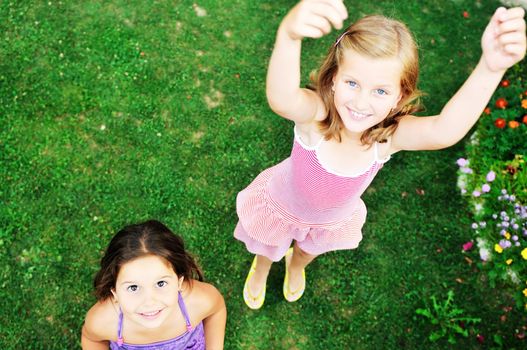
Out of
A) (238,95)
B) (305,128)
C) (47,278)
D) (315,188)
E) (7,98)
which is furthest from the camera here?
(238,95)

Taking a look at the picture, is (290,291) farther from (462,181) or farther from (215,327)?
(462,181)

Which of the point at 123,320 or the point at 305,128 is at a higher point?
the point at 305,128

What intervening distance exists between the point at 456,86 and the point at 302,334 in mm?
3086

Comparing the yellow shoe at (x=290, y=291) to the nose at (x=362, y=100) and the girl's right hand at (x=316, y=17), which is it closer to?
the nose at (x=362, y=100)

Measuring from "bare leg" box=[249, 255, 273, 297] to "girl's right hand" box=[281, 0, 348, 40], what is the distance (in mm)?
2295

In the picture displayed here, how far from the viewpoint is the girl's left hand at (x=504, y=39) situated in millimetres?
1719

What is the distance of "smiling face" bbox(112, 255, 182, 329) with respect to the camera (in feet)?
8.32

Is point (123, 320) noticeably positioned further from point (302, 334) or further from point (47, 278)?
point (302, 334)

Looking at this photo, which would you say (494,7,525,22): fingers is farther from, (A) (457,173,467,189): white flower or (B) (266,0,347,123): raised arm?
(A) (457,173,467,189): white flower

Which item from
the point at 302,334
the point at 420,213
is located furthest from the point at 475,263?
the point at 302,334

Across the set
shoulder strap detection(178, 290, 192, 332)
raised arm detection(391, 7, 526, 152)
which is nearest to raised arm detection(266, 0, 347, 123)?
raised arm detection(391, 7, 526, 152)

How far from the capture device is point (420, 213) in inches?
184

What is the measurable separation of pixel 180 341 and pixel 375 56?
206 centimetres

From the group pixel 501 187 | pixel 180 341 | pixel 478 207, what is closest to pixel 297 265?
pixel 180 341
